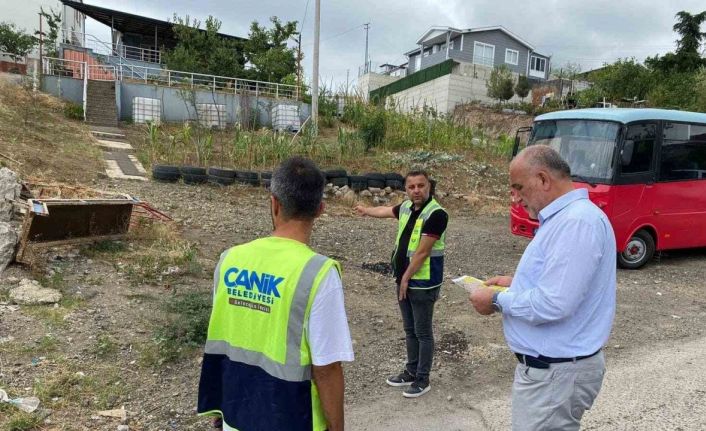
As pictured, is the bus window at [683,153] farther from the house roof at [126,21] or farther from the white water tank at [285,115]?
the house roof at [126,21]

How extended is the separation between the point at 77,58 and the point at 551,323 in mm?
30481

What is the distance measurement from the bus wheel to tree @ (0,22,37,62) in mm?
36585

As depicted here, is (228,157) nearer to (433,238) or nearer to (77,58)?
(433,238)

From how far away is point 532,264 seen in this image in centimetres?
213

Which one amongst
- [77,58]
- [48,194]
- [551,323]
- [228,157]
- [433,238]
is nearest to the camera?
[551,323]

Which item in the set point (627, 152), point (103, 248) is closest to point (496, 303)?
point (103, 248)

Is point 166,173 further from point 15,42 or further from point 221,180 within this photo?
point 15,42

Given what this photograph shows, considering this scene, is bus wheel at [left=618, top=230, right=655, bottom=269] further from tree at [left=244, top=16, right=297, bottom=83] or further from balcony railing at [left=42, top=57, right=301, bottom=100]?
tree at [left=244, top=16, right=297, bottom=83]

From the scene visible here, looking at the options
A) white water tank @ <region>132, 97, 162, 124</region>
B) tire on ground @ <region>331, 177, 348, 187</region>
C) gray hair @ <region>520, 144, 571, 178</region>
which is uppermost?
white water tank @ <region>132, 97, 162, 124</region>

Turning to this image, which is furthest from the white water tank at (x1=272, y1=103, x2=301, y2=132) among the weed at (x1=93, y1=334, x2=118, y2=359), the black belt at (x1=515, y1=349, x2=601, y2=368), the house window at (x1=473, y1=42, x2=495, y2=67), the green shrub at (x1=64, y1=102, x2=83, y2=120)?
the house window at (x1=473, y1=42, x2=495, y2=67)

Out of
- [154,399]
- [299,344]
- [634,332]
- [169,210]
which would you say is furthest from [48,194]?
[634,332]

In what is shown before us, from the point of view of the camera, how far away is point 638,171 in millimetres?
8258

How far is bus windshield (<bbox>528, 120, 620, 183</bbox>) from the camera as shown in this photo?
812 centimetres

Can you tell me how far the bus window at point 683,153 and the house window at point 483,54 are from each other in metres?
34.5
